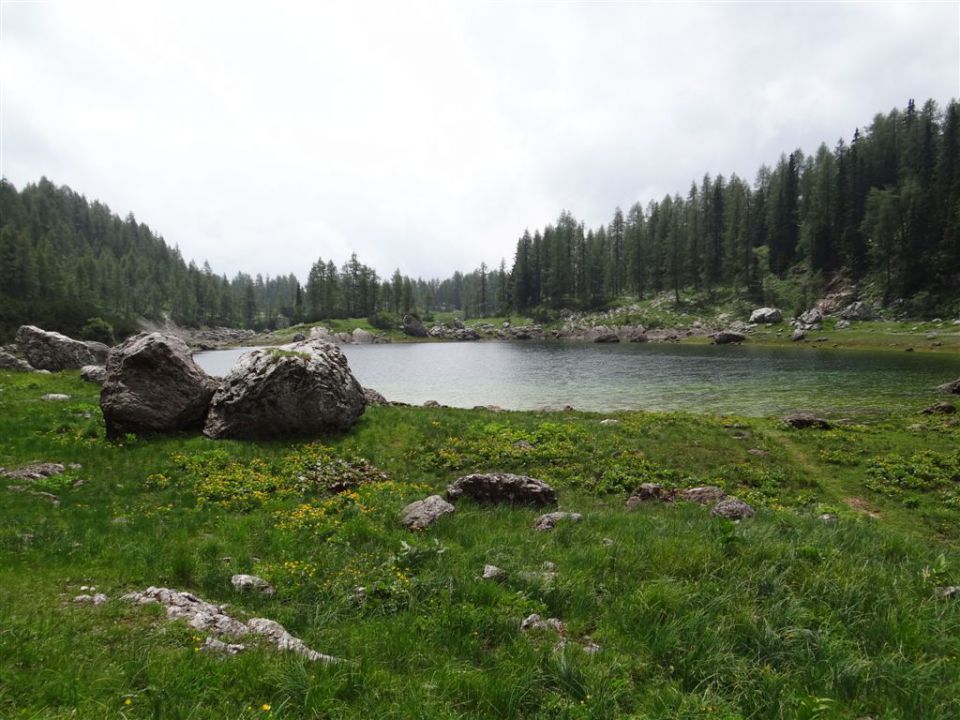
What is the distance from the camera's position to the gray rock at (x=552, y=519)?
1195 centimetres

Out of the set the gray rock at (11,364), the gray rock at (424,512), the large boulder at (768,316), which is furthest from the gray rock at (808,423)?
the large boulder at (768,316)

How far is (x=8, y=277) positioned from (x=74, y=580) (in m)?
→ 139

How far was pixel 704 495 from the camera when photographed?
50.2ft

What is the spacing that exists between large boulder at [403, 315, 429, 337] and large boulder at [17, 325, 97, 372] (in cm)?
11746

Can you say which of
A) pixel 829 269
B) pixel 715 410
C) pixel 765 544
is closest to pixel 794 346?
pixel 829 269

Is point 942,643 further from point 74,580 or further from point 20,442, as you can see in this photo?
point 20,442

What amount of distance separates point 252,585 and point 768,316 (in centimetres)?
12294

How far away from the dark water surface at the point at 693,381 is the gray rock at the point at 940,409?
5.75ft

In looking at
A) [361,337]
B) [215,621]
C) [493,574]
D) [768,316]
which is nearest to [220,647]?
[215,621]

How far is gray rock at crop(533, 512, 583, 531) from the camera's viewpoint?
12.0m

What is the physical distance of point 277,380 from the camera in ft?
68.6

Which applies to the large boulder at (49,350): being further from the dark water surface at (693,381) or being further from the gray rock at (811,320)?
the gray rock at (811,320)

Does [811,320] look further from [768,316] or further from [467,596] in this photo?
[467,596]

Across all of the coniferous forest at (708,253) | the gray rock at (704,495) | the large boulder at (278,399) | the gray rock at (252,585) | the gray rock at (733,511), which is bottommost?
the gray rock at (704,495)
